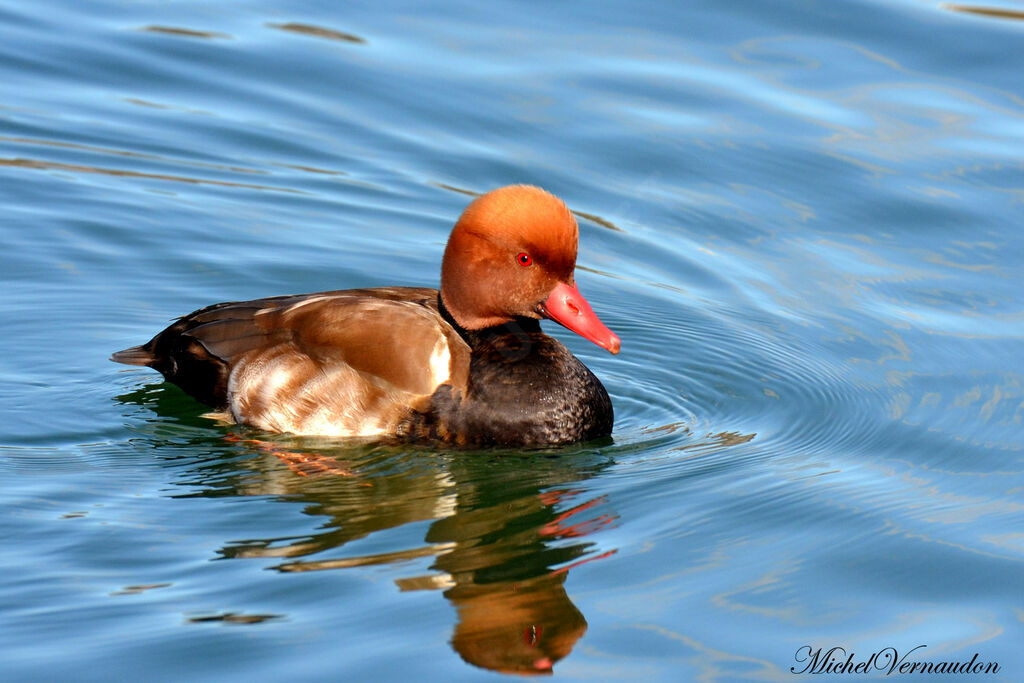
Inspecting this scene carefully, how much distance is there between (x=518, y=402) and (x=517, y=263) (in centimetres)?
63

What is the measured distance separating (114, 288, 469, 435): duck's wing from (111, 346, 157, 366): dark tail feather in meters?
0.03

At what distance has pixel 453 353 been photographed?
6.45 m

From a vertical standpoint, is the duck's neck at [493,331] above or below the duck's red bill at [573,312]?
below

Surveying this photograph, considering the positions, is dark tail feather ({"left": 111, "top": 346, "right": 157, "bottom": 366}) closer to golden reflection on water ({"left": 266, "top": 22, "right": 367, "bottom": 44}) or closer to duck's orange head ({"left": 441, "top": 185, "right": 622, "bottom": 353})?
duck's orange head ({"left": 441, "top": 185, "right": 622, "bottom": 353})

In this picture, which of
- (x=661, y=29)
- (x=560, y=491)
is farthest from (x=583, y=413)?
(x=661, y=29)

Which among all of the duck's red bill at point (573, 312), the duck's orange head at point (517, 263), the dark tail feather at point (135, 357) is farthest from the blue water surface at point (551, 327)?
the duck's orange head at point (517, 263)

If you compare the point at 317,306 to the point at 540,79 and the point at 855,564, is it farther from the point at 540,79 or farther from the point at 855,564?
the point at 540,79

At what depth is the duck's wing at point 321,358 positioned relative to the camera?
6.41 m

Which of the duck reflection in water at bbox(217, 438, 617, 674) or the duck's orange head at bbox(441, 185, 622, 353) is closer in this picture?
the duck reflection in water at bbox(217, 438, 617, 674)

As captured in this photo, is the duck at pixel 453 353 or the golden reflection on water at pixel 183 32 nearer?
the duck at pixel 453 353

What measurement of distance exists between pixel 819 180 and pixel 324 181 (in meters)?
3.38

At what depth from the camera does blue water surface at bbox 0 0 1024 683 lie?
4914 mm

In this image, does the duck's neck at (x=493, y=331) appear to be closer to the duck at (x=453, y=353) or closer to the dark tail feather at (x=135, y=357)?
the duck at (x=453, y=353)

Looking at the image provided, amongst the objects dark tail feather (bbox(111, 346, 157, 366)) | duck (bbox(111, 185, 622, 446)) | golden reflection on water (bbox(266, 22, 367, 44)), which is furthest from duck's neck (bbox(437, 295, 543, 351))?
golden reflection on water (bbox(266, 22, 367, 44))
